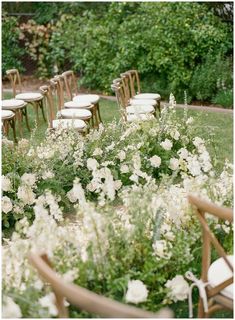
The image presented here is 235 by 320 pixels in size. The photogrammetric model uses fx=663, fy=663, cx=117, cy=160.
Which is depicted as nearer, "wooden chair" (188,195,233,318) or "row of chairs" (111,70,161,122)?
"wooden chair" (188,195,233,318)

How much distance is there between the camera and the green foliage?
39.8 ft

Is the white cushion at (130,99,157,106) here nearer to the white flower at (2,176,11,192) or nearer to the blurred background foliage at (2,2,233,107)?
the blurred background foliage at (2,2,233,107)

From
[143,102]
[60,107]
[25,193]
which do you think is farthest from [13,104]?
[25,193]

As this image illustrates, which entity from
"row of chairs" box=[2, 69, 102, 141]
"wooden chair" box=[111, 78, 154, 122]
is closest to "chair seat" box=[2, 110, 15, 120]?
"row of chairs" box=[2, 69, 102, 141]

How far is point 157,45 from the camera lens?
10.4 meters

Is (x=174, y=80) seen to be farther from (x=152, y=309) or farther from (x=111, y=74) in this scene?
(x=152, y=309)

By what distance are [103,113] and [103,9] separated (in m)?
2.96

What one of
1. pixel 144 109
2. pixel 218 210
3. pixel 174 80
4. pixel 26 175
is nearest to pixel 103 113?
pixel 174 80

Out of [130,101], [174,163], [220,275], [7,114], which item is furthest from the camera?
[130,101]

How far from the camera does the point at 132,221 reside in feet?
11.8

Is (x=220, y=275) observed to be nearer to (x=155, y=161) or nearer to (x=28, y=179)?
(x=28, y=179)

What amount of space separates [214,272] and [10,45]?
989cm

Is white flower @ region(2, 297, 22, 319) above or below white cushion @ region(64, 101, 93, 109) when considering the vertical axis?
above

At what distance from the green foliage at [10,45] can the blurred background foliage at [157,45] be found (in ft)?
2.29
